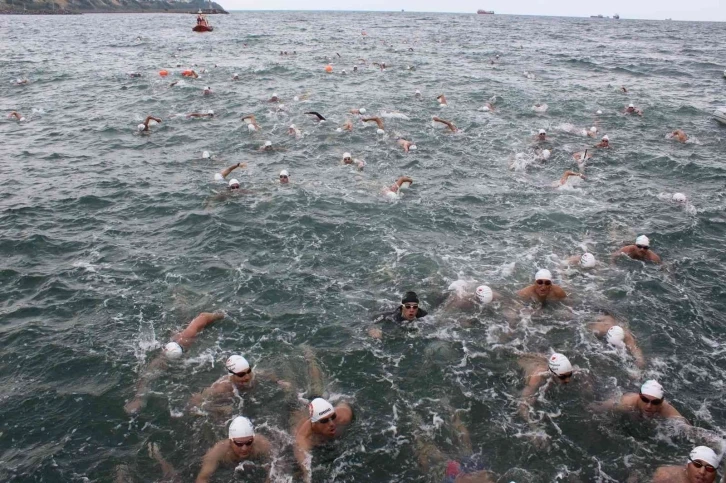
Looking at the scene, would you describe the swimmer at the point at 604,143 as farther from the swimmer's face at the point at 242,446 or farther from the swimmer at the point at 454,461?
the swimmer's face at the point at 242,446

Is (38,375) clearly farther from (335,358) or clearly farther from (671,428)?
(671,428)

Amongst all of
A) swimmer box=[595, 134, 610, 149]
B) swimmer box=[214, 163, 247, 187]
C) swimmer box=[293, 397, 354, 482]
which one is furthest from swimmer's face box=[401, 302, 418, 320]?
swimmer box=[595, 134, 610, 149]

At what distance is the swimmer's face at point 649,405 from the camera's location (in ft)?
24.3

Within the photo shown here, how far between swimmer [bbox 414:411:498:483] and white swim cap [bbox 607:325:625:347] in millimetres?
3753

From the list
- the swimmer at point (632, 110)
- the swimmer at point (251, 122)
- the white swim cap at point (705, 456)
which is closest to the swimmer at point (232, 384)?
the white swim cap at point (705, 456)

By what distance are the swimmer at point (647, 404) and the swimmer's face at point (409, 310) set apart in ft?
12.0

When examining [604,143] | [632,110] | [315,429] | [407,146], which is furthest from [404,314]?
[632,110]

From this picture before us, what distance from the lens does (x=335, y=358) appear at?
29.8ft

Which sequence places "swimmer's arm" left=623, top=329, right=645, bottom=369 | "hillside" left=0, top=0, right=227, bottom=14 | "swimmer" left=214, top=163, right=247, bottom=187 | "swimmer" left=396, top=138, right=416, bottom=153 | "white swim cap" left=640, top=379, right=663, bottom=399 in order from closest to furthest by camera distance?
"white swim cap" left=640, top=379, right=663, bottom=399 < "swimmer's arm" left=623, top=329, right=645, bottom=369 < "swimmer" left=214, top=163, right=247, bottom=187 < "swimmer" left=396, top=138, right=416, bottom=153 < "hillside" left=0, top=0, right=227, bottom=14

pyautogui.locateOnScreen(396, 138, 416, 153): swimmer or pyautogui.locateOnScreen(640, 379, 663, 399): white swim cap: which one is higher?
pyautogui.locateOnScreen(396, 138, 416, 153): swimmer

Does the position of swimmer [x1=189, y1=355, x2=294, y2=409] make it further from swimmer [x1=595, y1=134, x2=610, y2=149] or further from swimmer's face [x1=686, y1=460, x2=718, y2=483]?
swimmer [x1=595, y1=134, x2=610, y2=149]

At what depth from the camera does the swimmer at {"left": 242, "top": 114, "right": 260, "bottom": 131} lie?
72.9 feet

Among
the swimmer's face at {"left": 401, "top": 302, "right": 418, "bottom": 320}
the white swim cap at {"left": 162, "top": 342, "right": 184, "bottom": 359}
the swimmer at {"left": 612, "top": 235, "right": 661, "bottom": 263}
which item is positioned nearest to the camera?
the white swim cap at {"left": 162, "top": 342, "right": 184, "bottom": 359}

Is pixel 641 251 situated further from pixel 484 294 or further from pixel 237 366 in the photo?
pixel 237 366
